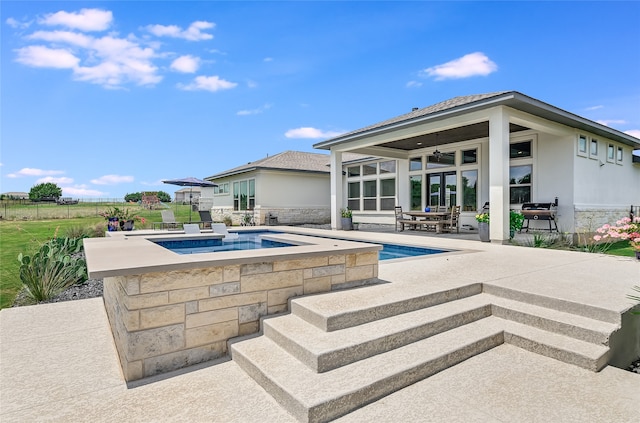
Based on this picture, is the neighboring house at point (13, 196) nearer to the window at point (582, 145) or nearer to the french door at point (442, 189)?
the french door at point (442, 189)

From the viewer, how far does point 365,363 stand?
2.77 meters

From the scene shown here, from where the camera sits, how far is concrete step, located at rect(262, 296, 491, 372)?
107 inches

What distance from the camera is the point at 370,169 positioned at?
1797cm

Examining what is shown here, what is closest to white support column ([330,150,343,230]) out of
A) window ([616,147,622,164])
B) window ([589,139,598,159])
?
window ([589,139,598,159])

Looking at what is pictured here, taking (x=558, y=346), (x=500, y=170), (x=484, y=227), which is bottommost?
(x=558, y=346)

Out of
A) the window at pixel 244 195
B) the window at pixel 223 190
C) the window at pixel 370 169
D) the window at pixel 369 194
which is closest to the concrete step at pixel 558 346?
the window at pixel 369 194

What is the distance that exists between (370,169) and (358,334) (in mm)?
15509

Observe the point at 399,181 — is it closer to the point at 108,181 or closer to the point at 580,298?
the point at 580,298

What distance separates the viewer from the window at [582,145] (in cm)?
1118

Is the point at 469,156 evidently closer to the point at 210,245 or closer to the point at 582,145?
the point at 582,145

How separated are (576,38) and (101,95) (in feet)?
53.5

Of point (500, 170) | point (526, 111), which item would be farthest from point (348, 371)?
point (526, 111)

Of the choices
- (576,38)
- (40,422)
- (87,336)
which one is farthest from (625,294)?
(576,38)

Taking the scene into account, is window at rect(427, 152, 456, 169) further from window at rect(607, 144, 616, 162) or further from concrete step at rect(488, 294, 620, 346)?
concrete step at rect(488, 294, 620, 346)
